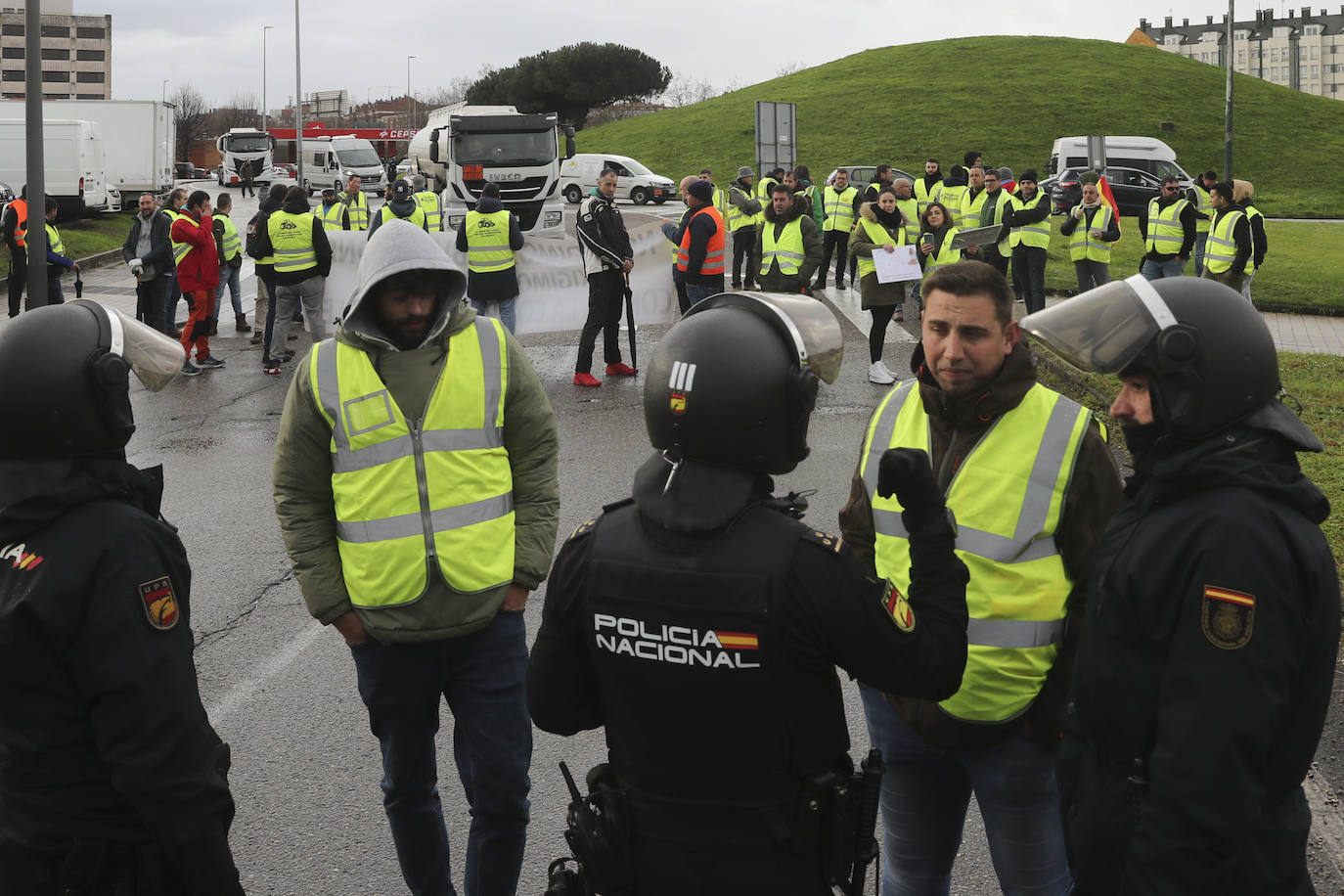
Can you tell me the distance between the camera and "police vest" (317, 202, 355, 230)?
16688mm

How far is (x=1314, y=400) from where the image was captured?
11172 mm

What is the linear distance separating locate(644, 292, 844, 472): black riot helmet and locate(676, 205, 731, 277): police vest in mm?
10749

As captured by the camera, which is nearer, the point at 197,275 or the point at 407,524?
the point at 407,524

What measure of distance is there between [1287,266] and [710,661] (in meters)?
23.7

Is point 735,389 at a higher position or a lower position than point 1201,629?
higher

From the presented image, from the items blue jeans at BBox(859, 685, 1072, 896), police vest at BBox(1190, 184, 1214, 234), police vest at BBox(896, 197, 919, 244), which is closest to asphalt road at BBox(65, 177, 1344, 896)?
blue jeans at BBox(859, 685, 1072, 896)

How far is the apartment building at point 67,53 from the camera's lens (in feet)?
373

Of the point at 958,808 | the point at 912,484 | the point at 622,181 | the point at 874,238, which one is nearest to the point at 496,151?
the point at 622,181

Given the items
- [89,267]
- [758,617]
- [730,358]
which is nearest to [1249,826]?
[758,617]

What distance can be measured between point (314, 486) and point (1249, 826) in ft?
8.08

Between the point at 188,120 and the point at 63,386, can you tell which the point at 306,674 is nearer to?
the point at 63,386

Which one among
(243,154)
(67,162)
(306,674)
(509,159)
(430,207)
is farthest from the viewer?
(243,154)

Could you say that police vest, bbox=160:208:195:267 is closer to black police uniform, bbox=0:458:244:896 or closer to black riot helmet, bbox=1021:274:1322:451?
black police uniform, bbox=0:458:244:896

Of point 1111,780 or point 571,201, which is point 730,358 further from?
point 571,201
